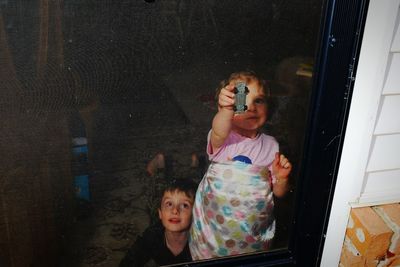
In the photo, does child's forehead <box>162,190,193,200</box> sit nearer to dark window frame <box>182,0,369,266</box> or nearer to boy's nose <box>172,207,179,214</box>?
boy's nose <box>172,207,179,214</box>

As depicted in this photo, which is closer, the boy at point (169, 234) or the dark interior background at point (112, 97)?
the dark interior background at point (112, 97)

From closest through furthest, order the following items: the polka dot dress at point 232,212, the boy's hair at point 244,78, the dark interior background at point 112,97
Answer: the dark interior background at point 112,97 < the boy's hair at point 244,78 < the polka dot dress at point 232,212

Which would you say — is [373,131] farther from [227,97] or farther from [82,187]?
[82,187]

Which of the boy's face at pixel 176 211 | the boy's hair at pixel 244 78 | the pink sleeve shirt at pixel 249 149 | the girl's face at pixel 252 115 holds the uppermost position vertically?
the boy's hair at pixel 244 78

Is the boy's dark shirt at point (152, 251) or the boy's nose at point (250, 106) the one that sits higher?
the boy's nose at point (250, 106)

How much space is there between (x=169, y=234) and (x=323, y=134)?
509mm

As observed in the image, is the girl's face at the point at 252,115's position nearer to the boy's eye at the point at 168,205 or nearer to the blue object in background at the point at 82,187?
the boy's eye at the point at 168,205

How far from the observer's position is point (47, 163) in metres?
0.95

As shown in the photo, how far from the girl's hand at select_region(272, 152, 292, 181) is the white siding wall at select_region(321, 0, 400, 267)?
0.57ft

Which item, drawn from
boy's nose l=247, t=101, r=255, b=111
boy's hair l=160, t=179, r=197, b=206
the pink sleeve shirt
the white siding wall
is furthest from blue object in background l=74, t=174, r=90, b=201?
the white siding wall

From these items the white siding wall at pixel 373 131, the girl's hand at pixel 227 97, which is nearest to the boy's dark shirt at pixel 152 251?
the girl's hand at pixel 227 97

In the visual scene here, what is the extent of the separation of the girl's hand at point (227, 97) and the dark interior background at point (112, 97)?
0.02 m

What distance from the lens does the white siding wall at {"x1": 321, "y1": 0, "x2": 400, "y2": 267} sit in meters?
1.04

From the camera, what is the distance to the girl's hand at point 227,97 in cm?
98
